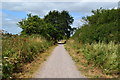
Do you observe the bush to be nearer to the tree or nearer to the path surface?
the path surface

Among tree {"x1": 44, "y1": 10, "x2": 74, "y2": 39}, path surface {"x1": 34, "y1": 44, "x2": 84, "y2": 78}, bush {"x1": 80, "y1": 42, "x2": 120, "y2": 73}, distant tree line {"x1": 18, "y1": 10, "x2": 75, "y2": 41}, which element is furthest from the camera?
tree {"x1": 44, "y1": 10, "x2": 74, "y2": 39}

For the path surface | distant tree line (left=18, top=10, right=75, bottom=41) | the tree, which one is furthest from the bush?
the tree

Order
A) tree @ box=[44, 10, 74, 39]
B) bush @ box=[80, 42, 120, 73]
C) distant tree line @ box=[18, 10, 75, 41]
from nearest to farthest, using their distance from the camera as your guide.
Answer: bush @ box=[80, 42, 120, 73] < distant tree line @ box=[18, 10, 75, 41] < tree @ box=[44, 10, 74, 39]

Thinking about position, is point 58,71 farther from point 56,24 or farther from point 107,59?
point 56,24

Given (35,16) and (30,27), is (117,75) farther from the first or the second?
(35,16)

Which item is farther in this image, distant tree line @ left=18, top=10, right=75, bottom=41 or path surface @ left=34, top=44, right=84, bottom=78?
distant tree line @ left=18, top=10, right=75, bottom=41

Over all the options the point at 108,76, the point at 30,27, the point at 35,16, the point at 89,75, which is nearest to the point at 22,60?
the point at 89,75

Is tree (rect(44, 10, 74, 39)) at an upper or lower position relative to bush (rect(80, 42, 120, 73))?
upper

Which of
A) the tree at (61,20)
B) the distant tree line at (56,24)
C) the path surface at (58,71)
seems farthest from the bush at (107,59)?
the tree at (61,20)

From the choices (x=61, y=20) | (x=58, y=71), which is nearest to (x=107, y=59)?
(x=58, y=71)

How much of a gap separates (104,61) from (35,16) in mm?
28562

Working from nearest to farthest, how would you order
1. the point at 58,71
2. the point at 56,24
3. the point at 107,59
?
the point at 58,71 → the point at 107,59 → the point at 56,24

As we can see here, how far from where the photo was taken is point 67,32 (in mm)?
70875

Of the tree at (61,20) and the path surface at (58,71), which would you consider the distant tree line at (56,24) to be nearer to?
the tree at (61,20)
